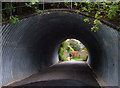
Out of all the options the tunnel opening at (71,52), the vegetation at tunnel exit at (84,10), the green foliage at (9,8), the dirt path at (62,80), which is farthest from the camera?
the tunnel opening at (71,52)

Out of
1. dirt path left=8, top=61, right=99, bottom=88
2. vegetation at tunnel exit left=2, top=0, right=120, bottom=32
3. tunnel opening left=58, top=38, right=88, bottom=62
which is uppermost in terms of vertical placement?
vegetation at tunnel exit left=2, top=0, right=120, bottom=32

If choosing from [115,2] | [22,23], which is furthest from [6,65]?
[115,2]

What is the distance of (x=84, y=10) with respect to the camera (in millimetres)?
8188

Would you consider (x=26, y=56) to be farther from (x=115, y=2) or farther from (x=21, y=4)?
(x=115, y=2)

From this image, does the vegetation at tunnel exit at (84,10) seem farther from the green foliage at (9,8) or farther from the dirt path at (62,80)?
the dirt path at (62,80)

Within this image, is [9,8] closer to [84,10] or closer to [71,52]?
[84,10]

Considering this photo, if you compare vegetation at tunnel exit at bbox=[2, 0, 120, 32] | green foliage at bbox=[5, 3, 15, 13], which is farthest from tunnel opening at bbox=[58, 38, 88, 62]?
green foliage at bbox=[5, 3, 15, 13]

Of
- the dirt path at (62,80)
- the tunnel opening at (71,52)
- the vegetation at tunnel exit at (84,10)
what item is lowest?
the tunnel opening at (71,52)

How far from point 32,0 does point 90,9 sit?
2.90 meters

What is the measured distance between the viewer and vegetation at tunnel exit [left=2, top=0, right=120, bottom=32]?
22.9 ft

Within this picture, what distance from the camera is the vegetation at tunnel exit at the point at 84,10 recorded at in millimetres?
6988

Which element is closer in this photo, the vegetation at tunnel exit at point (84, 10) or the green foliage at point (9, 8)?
the vegetation at tunnel exit at point (84, 10)

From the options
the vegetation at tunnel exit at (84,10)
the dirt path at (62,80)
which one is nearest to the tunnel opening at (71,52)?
the dirt path at (62,80)

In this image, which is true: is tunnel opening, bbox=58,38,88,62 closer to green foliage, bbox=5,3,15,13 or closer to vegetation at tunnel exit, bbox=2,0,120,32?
vegetation at tunnel exit, bbox=2,0,120,32
